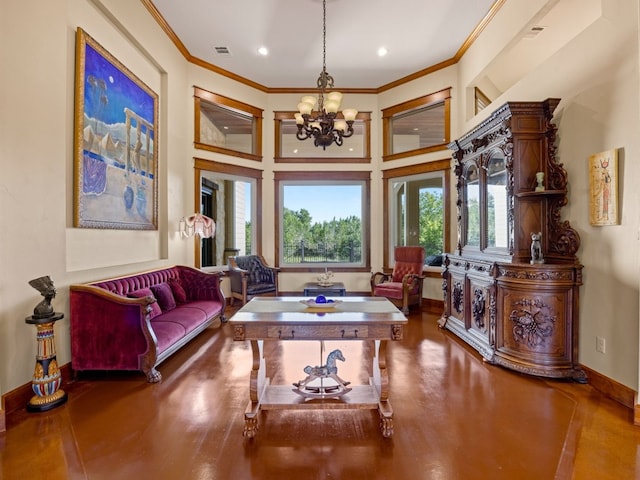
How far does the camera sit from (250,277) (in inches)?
238

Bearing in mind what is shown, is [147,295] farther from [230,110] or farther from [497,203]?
[497,203]

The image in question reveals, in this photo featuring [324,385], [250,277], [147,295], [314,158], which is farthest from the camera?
[314,158]

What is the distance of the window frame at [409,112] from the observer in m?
5.77

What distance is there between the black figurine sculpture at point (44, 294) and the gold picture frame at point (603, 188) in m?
4.51

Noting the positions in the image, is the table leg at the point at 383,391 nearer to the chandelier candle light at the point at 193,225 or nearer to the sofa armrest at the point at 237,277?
the sofa armrest at the point at 237,277

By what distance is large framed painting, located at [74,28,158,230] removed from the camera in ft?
10.5

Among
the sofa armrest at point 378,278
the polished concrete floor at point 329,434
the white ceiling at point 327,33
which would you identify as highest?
the white ceiling at point 327,33

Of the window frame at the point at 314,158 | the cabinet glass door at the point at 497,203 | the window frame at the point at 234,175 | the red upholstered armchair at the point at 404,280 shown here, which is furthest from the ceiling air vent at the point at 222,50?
the red upholstered armchair at the point at 404,280

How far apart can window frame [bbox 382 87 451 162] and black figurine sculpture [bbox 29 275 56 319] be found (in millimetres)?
5607

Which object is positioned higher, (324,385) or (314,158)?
(314,158)

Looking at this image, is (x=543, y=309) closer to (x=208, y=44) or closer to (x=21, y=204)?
(x=21, y=204)

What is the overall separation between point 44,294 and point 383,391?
2607mm

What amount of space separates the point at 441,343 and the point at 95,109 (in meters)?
4.69

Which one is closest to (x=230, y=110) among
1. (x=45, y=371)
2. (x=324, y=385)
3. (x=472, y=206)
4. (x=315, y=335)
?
(x=472, y=206)
